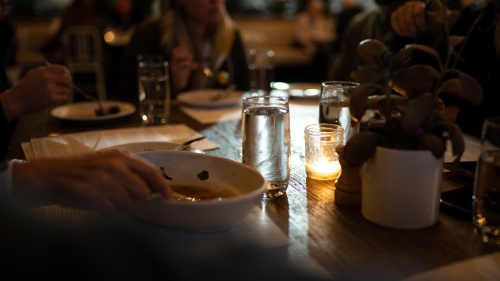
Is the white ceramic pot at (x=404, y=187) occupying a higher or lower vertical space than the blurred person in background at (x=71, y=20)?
lower

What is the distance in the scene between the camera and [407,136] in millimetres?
818

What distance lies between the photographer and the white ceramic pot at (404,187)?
80 cm

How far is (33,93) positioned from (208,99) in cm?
65

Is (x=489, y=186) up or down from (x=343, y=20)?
down

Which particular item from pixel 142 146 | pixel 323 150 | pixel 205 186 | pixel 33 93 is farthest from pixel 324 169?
pixel 33 93

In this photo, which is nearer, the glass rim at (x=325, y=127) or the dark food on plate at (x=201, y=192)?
the dark food on plate at (x=201, y=192)

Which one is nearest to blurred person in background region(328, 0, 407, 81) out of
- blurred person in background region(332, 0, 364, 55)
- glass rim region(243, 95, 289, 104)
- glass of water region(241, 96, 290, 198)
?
glass rim region(243, 95, 289, 104)

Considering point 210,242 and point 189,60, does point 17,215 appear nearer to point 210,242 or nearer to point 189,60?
point 210,242

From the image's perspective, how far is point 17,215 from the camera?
0.62 m

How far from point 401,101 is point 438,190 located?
15cm

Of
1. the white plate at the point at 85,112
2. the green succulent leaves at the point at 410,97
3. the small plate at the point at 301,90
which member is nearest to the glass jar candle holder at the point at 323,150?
the green succulent leaves at the point at 410,97

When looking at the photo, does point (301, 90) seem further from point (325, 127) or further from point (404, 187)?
point (404, 187)

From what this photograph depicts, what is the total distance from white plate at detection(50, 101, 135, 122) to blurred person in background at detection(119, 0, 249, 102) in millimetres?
437

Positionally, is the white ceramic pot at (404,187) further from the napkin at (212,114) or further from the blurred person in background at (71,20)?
the blurred person in background at (71,20)
